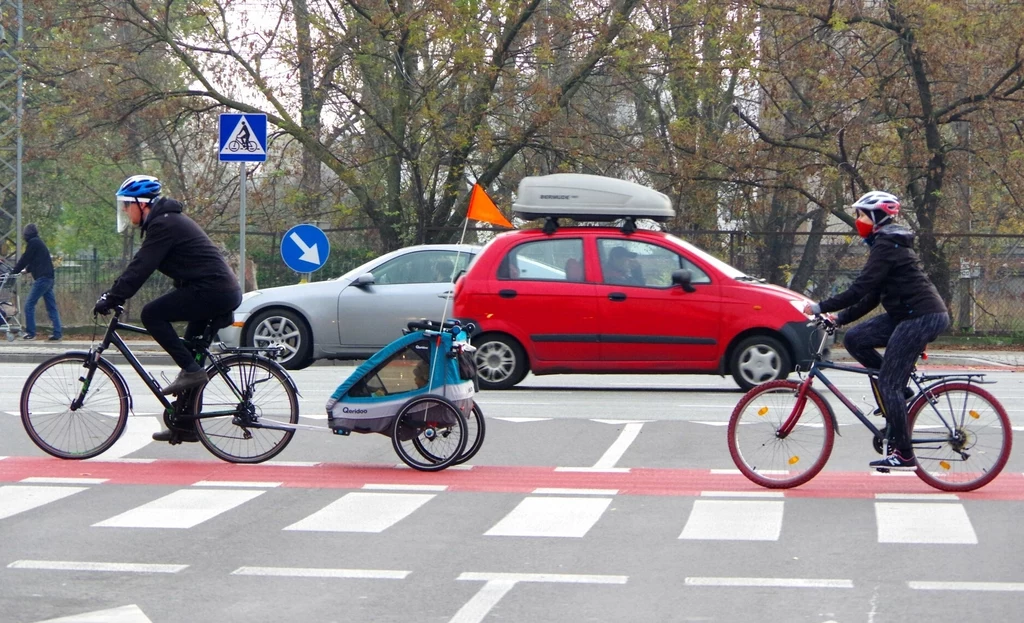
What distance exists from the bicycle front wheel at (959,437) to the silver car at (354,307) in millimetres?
8695

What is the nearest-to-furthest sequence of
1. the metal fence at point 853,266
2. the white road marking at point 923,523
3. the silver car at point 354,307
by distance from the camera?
the white road marking at point 923,523 → the silver car at point 354,307 → the metal fence at point 853,266

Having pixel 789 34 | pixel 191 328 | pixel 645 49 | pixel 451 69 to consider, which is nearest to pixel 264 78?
pixel 451 69

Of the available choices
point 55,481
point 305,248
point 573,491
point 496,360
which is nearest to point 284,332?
point 305,248

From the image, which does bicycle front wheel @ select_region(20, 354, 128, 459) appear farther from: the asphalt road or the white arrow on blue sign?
the white arrow on blue sign

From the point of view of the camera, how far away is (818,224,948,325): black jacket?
328 inches

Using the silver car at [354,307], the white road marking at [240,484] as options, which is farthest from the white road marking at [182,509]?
the silver car at [354,307]

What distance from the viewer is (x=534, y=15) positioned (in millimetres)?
24109

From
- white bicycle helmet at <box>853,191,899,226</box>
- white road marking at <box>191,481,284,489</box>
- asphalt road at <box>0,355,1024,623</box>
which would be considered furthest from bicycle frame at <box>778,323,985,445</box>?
white road marking at <box>191,481,284,489</box>

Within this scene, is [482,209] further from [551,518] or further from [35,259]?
[35,259]

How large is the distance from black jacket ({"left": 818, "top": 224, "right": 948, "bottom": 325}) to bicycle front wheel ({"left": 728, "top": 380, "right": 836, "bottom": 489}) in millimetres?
568

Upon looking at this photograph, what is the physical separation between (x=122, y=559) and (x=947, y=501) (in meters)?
4.36

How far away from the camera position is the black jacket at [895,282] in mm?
8320

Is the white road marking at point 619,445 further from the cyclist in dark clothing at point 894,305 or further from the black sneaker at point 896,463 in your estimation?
the cyclist in dark clothing at point 894,305

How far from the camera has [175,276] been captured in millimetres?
9289
